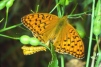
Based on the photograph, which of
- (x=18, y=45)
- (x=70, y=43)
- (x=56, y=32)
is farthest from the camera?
(x=18, y=45)

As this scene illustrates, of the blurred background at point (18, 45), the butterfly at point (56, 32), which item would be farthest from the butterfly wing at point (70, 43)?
the blurred background at point (18, 45)

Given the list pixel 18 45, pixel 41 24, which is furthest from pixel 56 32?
pixel 18 45

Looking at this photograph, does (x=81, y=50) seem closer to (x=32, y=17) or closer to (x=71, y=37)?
(x=71, y=37)

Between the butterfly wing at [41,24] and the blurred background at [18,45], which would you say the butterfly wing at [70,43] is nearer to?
the butterfly wing at [41,24]

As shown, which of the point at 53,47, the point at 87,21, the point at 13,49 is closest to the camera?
the point at 53,47

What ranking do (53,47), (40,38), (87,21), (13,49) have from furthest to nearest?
(13,49) < (87,21) < (40,38) < (53,47)

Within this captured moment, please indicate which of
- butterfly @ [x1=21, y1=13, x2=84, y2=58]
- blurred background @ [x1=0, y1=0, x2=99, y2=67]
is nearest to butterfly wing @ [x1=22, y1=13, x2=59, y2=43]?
butterfly @ [x1=21, y1=13, x2=84, y2=58]

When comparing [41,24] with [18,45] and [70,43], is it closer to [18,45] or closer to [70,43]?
[70,43]

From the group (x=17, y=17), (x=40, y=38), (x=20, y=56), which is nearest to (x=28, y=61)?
(x=20, y=56)
